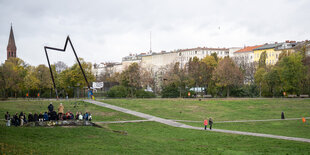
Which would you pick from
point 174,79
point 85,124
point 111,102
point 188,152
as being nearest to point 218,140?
point 188,152

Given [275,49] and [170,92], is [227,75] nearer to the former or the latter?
[170,92]

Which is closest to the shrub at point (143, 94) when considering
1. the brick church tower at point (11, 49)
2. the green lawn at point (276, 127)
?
the green lawn at point (276, 127)

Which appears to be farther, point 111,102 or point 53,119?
point 111,102

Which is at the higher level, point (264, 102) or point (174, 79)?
point (174, 79)

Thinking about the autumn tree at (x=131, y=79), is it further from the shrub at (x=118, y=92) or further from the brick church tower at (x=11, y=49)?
the brick church tower at (x=11, y=49)

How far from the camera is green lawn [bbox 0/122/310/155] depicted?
66.9 feet

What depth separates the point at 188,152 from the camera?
2283 centimetres

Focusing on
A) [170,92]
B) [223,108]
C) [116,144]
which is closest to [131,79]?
[170,92]

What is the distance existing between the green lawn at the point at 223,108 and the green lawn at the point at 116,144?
19793mm

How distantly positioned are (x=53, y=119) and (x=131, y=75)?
55.1m

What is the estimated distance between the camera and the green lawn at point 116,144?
20391 millimetres

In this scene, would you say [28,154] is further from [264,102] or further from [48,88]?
[48,88]

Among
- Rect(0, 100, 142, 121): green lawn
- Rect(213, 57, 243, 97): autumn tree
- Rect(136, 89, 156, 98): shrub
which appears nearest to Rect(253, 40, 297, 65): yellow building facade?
Rect(213, 57, 243, 97): autumn tree

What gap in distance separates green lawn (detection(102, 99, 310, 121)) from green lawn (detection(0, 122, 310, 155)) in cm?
1979
